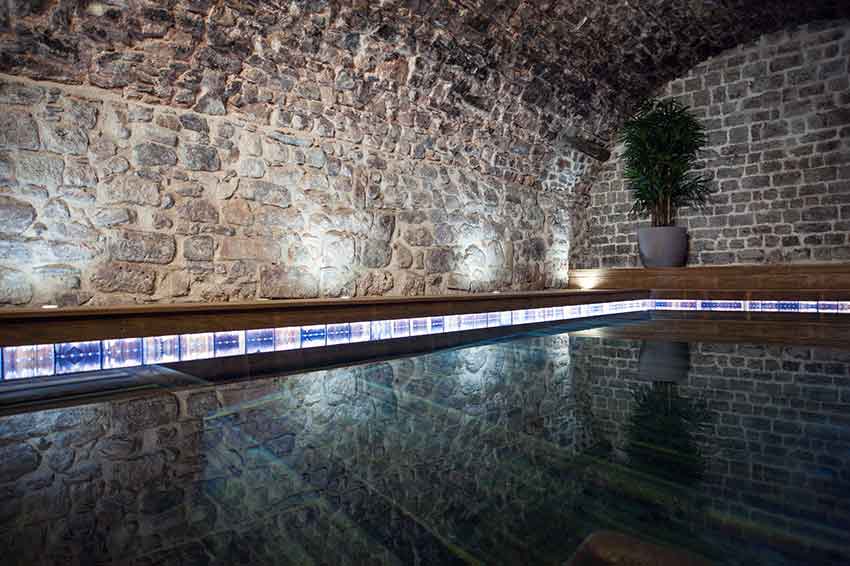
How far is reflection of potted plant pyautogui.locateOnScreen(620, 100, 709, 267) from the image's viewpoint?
6145 mm

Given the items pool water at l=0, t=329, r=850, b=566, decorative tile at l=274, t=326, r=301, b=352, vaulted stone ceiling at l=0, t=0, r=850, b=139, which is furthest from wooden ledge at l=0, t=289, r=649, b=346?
vaulted stone ceiling at l=0, t=0, r=850, b=139

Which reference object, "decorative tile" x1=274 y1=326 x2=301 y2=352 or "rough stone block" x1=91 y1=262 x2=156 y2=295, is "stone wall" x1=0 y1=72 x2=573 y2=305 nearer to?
"rough stone block" x1=91 y1=262 x2=156 y2=295

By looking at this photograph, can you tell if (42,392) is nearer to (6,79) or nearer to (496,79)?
(6,79)

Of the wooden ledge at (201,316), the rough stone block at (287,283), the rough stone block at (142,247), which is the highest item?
the rough stone block at (142,247)

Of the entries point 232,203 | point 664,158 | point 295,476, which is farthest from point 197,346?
point 664,158

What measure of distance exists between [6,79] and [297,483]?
3.25 m

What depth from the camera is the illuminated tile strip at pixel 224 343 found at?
7.09 ft

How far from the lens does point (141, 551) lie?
2.31ft

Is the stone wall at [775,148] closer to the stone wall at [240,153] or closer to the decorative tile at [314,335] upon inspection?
the stone wall at [240,153]

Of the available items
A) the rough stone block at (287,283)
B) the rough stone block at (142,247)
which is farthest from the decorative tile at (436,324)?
the rough stone block at (142,247)

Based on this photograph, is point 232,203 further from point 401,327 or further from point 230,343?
point 401,327

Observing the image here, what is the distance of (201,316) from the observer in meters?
2.62

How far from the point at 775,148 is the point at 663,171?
1.43 meters

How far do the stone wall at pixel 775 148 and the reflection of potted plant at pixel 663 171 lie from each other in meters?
0.34
